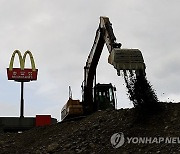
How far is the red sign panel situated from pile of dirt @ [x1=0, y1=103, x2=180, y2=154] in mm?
16246

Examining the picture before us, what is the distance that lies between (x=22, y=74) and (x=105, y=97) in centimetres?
1633

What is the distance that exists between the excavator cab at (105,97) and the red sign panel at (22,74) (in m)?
16.1

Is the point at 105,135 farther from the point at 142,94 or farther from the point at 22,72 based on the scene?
the point at 22,72

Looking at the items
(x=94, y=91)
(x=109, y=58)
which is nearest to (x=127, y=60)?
(x=109, y=58)

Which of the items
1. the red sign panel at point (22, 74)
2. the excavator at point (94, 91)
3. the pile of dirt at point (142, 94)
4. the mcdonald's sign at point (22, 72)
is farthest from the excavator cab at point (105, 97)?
the red sign panel at point (22, 74)

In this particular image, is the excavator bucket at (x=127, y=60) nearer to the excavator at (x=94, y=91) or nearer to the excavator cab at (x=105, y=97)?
the excavator at (x=94, y=91)

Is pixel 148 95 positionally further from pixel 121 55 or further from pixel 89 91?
pixel 89 91

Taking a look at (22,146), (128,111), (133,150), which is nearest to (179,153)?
(133,150)

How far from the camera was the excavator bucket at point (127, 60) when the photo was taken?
54.4 ft

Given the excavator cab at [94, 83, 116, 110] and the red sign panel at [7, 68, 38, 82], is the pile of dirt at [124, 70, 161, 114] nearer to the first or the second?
the excavator cab at [94, 83, 116, 110]

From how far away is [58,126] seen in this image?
70.6 feet

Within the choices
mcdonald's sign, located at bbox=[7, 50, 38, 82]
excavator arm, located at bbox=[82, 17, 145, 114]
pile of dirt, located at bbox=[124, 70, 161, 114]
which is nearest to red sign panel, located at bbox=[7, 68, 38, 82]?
mcdonald's sign, located at bbox=[7, 50, 38, 82]

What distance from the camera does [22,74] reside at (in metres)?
37.7

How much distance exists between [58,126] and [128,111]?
3.88 m
